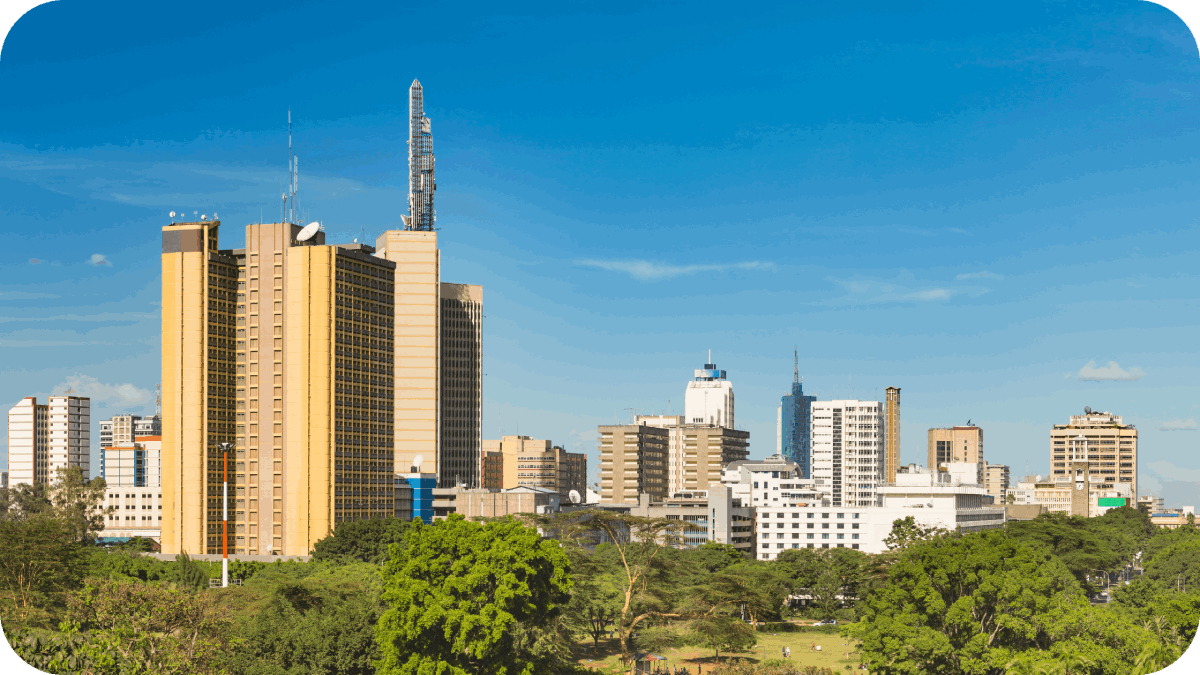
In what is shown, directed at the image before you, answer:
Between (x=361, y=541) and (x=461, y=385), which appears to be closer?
(x=361, y=541)

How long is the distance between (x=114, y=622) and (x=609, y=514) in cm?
2629

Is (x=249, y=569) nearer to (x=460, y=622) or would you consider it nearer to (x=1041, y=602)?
(x=460, y=622)

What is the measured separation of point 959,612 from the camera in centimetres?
3759

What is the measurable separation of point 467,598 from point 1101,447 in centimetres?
16652

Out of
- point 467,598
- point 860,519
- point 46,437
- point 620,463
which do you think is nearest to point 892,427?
point 620,463

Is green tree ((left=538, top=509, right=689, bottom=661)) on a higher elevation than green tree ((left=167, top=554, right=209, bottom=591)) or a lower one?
higher

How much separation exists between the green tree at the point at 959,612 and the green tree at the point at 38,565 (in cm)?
2807

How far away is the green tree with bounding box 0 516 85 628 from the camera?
40.8 m

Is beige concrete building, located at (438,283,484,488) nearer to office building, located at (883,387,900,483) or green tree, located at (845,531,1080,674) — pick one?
office building, located at (883,387,900,483)

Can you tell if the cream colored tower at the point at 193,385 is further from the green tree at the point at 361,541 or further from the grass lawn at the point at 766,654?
the grass lawn at the point at 766,654

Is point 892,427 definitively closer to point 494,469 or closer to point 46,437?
point 494,469

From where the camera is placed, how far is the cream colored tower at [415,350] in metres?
108

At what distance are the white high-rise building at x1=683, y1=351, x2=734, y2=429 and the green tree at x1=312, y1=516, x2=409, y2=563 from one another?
120 m

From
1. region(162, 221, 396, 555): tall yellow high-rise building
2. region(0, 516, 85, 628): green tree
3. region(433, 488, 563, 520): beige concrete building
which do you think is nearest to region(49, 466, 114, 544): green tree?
region(162, 221, 396, 555): tall yellow high-rise building
